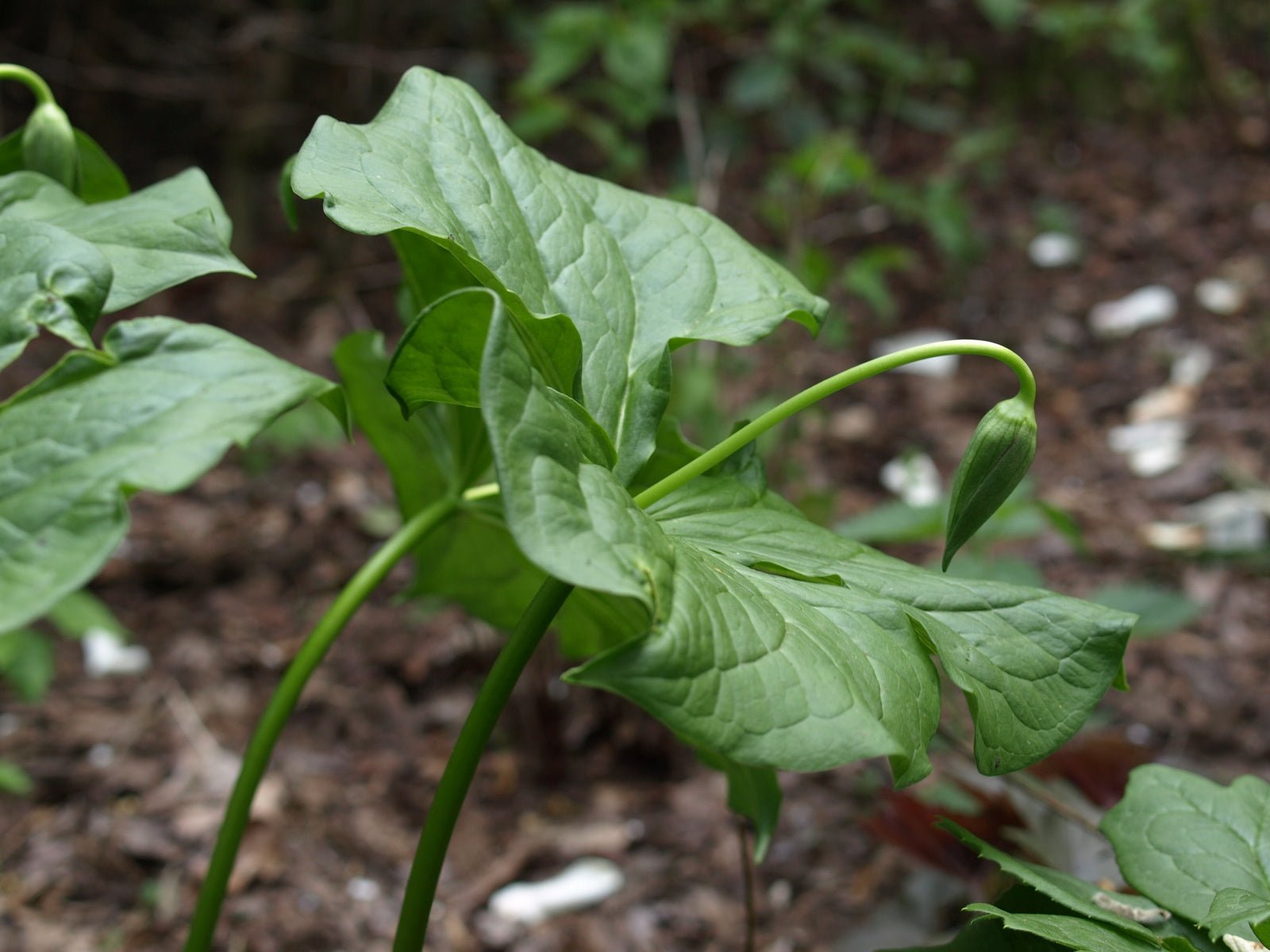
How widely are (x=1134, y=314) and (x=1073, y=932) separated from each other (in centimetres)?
241

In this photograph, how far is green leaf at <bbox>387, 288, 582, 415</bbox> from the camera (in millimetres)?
581

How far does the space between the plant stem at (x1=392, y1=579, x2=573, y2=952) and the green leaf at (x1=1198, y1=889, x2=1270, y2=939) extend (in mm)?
379

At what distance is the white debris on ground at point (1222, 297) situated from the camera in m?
2.69

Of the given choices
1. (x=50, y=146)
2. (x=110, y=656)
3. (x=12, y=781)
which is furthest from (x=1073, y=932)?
(x=110, y=656)

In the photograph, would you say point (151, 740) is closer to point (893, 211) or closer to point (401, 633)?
point (401, 633)

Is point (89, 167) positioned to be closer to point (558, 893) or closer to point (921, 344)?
point (558, 893)

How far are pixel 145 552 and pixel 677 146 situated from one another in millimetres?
1785

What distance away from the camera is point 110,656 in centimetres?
173

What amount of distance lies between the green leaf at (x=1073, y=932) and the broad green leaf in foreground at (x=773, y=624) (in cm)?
8

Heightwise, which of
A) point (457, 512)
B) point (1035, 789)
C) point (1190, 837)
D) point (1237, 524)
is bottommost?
point (1237, 524)

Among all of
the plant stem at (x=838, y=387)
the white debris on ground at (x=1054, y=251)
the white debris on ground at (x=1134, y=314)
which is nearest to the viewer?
the plant stem at (x=838, y=387)

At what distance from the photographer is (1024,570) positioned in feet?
4.62

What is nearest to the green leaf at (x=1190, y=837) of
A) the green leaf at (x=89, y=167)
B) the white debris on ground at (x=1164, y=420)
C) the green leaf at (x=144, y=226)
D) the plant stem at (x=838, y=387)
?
the plant stem at (x=838, y=387)

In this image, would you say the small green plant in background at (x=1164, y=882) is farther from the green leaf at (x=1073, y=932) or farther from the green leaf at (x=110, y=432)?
the green leaf at (x=110, y=432)
